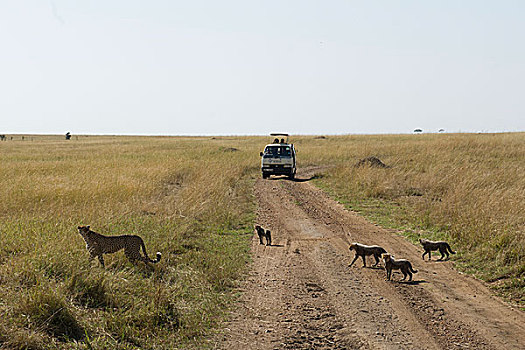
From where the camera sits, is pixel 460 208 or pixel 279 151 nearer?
pixel 460 208

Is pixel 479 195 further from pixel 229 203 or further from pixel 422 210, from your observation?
pixel 229 203

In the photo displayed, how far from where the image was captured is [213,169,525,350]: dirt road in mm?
5270

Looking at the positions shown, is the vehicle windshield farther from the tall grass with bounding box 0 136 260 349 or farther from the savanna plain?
the tall grass with bounding box 0 136 260 349

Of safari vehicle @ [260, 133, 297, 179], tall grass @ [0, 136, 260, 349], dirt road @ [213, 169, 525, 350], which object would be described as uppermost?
safari vehicle @ [260, 133, 297, 179]

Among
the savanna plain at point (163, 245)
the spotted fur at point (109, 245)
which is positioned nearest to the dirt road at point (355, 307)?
the savanna plain at point (163, 245)

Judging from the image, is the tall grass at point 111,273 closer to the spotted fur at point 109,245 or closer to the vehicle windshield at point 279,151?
the spotted fur at point 109,245

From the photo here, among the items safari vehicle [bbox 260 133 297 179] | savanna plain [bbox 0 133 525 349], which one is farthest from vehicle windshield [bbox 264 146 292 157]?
savanna plain [bbox 0 133 525 349]

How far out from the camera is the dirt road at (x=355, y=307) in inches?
207

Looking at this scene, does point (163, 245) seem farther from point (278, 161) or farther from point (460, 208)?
point (278, 161)

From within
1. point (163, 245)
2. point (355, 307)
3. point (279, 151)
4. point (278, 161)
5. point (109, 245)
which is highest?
point (279, 151)

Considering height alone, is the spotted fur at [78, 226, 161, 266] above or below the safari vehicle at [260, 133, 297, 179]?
below

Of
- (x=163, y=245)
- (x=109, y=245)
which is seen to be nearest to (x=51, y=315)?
(x=109, y=245)

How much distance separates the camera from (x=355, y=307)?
6.27 meters

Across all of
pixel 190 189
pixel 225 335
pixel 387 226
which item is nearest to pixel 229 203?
pixel 190 189
